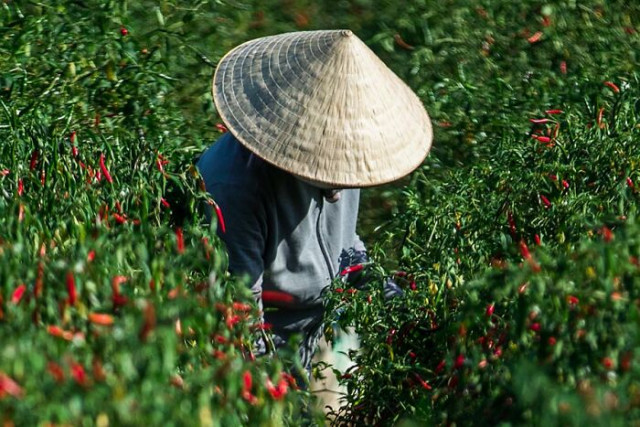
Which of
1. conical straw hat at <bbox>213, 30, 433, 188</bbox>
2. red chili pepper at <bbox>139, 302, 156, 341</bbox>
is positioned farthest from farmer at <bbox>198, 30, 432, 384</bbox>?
red chili pepper at <bbox>139, 302, 156, 341</bbox>

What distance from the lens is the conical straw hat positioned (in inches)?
123

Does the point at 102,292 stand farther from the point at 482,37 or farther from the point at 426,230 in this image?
the point at 482,37

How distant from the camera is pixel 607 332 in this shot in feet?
7.22

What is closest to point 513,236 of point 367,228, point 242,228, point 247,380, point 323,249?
point 323,249

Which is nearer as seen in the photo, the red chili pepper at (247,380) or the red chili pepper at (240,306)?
the red chili pepper at (247,380)

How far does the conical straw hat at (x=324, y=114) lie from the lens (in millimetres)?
3129

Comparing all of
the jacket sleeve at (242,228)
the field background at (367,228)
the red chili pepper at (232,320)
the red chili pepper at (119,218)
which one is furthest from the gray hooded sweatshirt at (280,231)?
the red chili pepper at (119,218)

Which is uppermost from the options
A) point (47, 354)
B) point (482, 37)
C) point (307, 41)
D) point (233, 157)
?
point (47, 354)

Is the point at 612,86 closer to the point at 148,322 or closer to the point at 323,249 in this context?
the point at 323,249

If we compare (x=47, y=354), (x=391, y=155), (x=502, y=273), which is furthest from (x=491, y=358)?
(x=47, y=354)

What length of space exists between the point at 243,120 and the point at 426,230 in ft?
2.13

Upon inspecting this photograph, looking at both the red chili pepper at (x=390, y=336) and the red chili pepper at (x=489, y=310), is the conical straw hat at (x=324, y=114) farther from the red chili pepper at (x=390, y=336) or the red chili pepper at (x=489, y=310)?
the red chili pepper at (x=489, y=310)

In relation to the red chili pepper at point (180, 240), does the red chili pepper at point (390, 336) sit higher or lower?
lower

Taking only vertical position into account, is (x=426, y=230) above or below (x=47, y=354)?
below
